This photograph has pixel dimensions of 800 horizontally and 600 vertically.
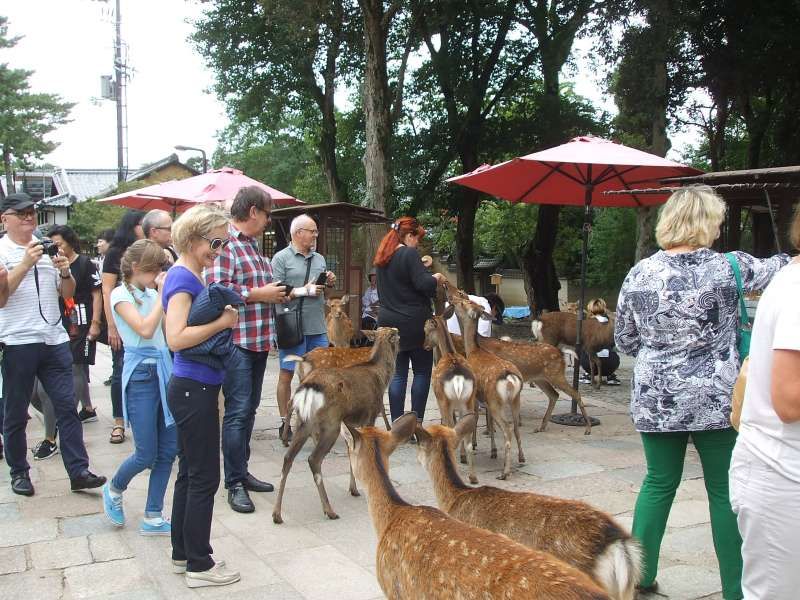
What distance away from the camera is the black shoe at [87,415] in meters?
7.16

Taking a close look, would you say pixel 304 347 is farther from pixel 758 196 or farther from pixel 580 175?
pixel 758 196

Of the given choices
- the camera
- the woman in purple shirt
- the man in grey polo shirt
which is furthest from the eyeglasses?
the man in grey polo shirt

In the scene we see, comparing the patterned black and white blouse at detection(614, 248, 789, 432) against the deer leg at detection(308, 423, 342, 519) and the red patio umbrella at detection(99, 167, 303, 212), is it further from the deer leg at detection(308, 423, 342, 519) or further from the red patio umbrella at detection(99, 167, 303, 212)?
the red patio umbrella at detection(99, 167, 303, 212)

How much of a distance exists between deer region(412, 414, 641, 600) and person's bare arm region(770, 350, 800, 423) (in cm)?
102

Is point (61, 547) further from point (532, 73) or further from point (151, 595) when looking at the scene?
point (532, 73)

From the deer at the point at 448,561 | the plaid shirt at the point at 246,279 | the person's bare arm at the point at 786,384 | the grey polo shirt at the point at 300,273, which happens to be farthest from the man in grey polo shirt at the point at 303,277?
the person's bare arm at the point at 786,384

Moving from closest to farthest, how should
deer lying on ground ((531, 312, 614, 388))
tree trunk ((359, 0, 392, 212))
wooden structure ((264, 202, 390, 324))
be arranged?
deer lying on ground ((531, 312, 614, 388)), wooden structure ((264, 202, 390, 324)), tree trunk ((359, 0, 392, 212))

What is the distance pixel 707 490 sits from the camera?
126 inches

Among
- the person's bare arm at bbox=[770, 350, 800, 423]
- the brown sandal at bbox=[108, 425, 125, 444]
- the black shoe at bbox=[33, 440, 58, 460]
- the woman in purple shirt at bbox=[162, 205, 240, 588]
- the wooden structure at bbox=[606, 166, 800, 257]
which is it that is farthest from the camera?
the brown sandal at bbox=[108, 425, 125, 444]

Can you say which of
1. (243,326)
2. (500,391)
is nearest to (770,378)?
(243,326)

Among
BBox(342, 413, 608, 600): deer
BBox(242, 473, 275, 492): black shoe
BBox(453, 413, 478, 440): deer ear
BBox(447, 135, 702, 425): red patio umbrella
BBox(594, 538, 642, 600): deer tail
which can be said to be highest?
BBox(447, 135, 702, 425): red patio umbrella

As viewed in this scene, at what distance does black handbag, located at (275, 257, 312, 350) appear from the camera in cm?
607

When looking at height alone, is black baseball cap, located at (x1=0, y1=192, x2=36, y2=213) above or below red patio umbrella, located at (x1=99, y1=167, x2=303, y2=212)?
below

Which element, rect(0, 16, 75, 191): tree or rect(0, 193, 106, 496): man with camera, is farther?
rect(0, 16, 75, 191): tree
